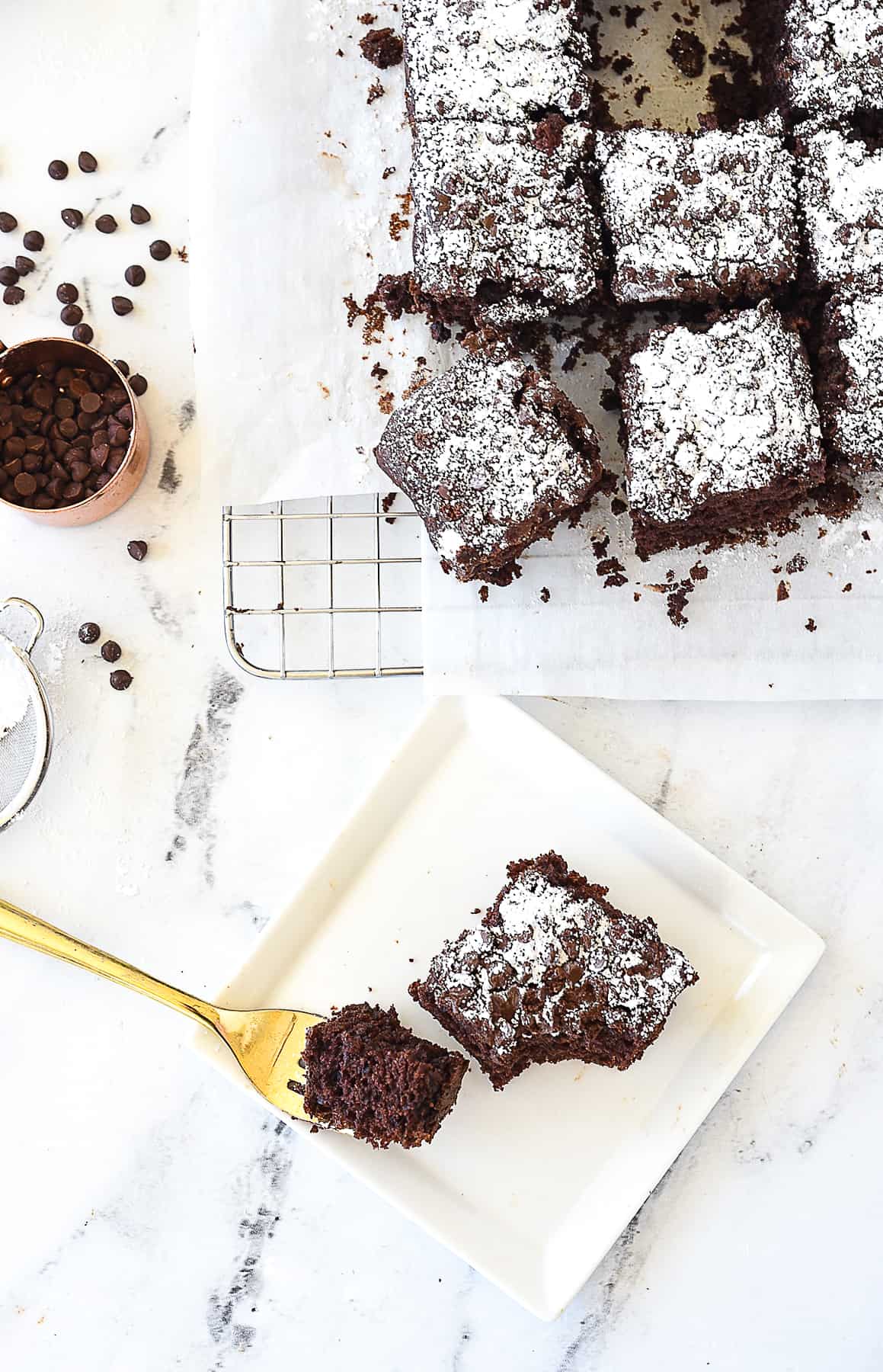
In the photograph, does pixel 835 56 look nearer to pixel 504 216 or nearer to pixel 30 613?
pixel 504 216

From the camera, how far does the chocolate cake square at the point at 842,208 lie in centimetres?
287

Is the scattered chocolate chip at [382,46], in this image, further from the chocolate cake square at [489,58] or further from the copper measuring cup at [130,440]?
the copper measuring cup at [130,440]

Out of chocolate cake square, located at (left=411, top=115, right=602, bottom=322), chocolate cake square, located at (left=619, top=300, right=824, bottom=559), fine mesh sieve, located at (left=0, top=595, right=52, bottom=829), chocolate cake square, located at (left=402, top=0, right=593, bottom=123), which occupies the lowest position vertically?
fine mesh sieve, located at (left=0, top=595, right=52, bottom=829)

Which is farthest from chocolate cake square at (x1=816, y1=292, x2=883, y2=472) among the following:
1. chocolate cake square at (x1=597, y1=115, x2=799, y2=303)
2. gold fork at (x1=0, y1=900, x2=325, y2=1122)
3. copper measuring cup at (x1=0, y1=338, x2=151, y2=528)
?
gold fork at (x1=0, y1=900, x2=325, y2=1122)

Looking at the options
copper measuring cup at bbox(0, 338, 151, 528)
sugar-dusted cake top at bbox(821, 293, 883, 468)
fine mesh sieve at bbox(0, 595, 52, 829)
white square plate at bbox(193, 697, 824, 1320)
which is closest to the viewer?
sugar-dusted cake top at bbox(821, 293, 883, 468)

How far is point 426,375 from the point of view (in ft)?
10.1

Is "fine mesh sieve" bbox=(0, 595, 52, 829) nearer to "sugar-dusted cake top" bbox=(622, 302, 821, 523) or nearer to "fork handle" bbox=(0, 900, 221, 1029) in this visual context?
"fork handle" bbox=(0, 900, 221, 1029)

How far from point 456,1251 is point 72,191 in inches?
131

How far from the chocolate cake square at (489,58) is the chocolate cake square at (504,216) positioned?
0.05 meters

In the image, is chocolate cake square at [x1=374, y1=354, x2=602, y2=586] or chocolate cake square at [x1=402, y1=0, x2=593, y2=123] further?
chocolate cake square at [x1=402, y1=0, x2=593, y2=123]

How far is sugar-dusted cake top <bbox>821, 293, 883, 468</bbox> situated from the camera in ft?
9.37

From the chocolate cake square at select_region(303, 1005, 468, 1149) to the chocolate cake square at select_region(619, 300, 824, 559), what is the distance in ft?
5.11

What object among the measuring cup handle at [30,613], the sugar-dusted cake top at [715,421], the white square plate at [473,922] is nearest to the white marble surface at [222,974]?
the measuring cup handle at [30,613]

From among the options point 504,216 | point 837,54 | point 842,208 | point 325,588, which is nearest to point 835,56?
point 837,54
